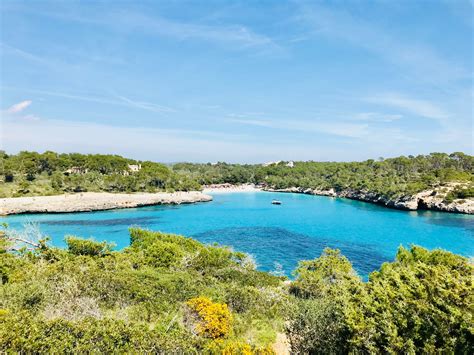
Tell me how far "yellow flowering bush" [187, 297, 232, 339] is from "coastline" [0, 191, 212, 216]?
5572 cm

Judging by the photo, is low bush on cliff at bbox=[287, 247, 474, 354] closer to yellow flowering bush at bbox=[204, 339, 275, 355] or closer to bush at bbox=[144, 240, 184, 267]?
yellow flowering bush at bbox=[204, 339, 275, 355]

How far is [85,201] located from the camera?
2405 inches

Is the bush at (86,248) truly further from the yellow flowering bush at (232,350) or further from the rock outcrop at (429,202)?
the rock outcrop at (429,202)

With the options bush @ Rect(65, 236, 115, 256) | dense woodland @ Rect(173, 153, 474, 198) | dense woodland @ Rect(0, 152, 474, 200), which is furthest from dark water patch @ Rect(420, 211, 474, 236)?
bush @ Rect(65, 236, 115, 256)

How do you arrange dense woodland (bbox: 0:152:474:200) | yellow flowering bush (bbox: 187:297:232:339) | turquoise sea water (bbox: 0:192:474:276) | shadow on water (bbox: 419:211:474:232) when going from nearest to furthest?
yellow flowering bush (bbox: 187:297:232:339)
turquoise sea water (bbox: 0:192:474:276)
shadow on water (bbox: 419:211:474:232)
dense woodland (bbox: 0:152:474:200)

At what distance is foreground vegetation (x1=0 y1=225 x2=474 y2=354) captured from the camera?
24.1ft

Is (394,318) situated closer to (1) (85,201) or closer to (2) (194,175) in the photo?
(1) (85,201)

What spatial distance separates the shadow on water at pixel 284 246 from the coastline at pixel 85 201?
29.8 meters

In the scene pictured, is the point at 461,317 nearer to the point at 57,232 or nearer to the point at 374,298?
the point at 374,298

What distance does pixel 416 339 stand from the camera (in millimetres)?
7578

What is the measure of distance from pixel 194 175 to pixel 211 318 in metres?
105

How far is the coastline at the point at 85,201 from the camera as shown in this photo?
55.0 m

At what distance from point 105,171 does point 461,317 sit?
285 ft

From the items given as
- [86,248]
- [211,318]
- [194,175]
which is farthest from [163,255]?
[194,175]
